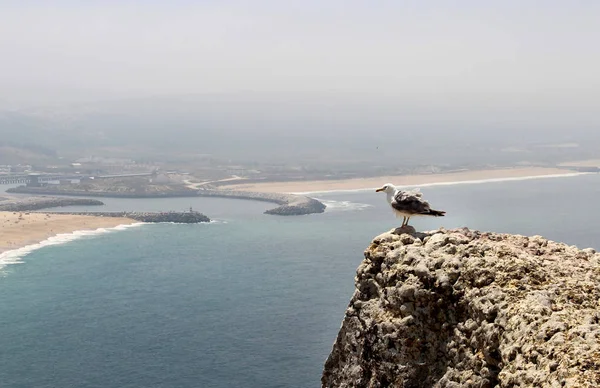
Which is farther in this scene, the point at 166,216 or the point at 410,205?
the point at 166,216

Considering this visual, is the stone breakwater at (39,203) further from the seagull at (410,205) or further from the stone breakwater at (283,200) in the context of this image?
the seagull at (410,205)

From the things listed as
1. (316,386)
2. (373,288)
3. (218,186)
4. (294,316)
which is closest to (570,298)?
(373,288)

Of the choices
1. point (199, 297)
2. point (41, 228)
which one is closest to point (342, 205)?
point (41, 228)

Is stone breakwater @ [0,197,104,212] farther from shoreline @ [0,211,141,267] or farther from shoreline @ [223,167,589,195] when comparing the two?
shoreline @ [223,167,589,195]

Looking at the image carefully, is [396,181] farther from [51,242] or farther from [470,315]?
[470,315]

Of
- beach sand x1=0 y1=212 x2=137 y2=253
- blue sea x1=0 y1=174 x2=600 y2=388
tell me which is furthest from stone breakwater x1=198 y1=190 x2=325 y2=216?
beach sand x1=0 y1=212 x2=137 y2=253
